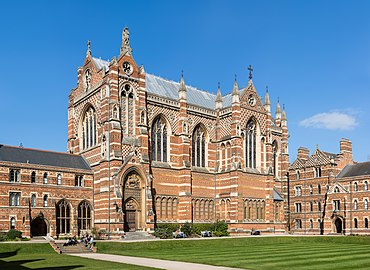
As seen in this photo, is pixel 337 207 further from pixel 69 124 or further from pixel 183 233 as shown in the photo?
pixel 69 124

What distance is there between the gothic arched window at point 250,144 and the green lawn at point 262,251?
52.2 ft

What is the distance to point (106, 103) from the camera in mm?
55469

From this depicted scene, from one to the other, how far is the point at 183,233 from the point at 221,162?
15.1 metres

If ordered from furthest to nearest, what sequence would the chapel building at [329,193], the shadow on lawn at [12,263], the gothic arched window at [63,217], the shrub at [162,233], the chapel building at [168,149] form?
the chapel building at [329,193] < the chapel building at [168,149] < the shrub at [162,233] < the gothic arched window at [63,217] < the shadow on lawn at [12,263]

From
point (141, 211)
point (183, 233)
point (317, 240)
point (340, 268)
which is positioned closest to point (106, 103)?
point (141, 211)

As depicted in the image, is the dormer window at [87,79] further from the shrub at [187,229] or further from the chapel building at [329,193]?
the chapel building at [329,193]

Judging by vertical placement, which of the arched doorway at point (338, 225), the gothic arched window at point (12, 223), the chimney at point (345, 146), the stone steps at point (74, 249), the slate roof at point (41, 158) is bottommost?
the arched doorway at point (338, 225)

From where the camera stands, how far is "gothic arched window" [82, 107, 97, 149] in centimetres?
5988

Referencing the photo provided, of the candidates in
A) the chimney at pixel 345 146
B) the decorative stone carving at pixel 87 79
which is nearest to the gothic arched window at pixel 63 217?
the decorative stone carving at pixel 87 79

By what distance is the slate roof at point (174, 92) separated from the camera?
213 ft

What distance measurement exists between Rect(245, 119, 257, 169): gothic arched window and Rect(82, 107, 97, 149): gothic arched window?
23.4 meters

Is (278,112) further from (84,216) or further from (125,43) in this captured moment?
(84,216)

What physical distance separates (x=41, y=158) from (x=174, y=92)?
23252 mm

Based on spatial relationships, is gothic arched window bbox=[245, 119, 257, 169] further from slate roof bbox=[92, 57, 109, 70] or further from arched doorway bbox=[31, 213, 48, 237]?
arched doorway bbox=[31, 213, 48, 237]
